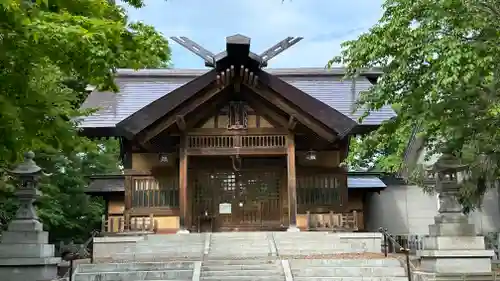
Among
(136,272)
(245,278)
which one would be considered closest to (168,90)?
(136,272)

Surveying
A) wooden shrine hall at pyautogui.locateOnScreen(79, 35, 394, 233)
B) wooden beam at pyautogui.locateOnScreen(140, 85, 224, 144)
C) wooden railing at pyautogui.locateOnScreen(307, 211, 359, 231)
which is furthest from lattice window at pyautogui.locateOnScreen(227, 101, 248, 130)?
wooden railing at pyautogui.locateOnScreen(307, 211, 359, 231)

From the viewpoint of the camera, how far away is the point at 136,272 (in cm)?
1010

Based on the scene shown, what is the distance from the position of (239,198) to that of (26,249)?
9289 millimetres

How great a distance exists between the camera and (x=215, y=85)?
16.9m

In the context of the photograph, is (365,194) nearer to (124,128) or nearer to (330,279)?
(124,128)

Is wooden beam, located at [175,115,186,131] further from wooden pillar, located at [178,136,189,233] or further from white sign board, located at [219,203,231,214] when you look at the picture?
white sign board, located at [219,203,231,214]

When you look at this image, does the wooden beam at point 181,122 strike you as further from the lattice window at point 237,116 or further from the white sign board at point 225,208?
the white sign board at point 225,208

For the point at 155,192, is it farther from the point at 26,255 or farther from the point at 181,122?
the point at 26,255

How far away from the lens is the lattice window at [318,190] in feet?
59.5

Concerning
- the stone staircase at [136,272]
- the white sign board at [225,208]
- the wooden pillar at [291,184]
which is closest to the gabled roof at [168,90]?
the wooden pillar at [291,184]

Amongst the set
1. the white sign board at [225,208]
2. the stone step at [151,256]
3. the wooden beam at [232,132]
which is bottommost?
the stone step at [151,256]

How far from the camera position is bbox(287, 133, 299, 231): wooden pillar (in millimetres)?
16094

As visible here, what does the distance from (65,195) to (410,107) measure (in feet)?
58.1

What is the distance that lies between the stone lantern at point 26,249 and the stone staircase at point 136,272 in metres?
0.62
